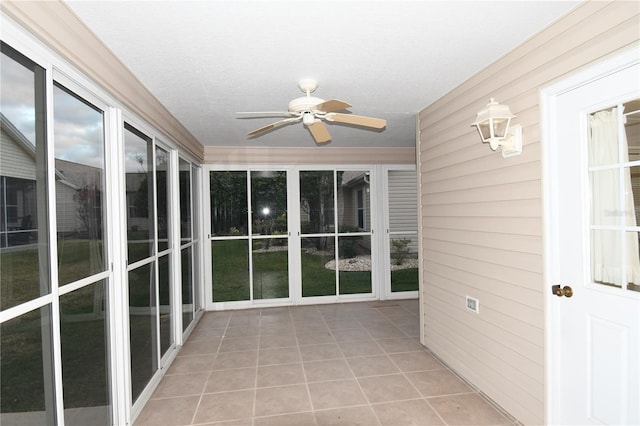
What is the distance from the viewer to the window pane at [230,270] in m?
5.39

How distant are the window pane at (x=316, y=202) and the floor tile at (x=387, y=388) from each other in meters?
2.93

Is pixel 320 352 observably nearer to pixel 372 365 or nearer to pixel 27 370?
pixel 372 365

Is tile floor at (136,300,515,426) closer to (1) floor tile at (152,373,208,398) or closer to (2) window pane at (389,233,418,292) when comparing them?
(1) floor tile at (152,373,208,398)

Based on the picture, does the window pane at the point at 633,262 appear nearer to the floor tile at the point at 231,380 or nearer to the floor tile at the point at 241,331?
the floor tile at the point at 231,380

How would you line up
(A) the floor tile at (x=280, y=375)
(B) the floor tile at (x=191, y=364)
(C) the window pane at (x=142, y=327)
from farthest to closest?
1. (B) the floor tile at (x=191, y=364)
2. (A) the floor tile at (x=280, y=375)
3. (C) the window pane at (x=142, y=327)

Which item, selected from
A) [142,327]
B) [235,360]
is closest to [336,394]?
[235,360]

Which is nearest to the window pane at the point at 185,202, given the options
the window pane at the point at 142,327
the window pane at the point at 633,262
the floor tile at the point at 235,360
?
the window pane at the point at 142,327

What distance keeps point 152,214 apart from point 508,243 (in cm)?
290

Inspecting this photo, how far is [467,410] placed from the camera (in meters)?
2.54

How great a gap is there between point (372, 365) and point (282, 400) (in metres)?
0.99

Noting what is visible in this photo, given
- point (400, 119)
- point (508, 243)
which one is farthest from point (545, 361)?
point (400, 119)

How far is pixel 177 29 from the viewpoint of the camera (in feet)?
6.37

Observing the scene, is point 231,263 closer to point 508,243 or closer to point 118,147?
point 118,147

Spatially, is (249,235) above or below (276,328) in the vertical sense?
above
